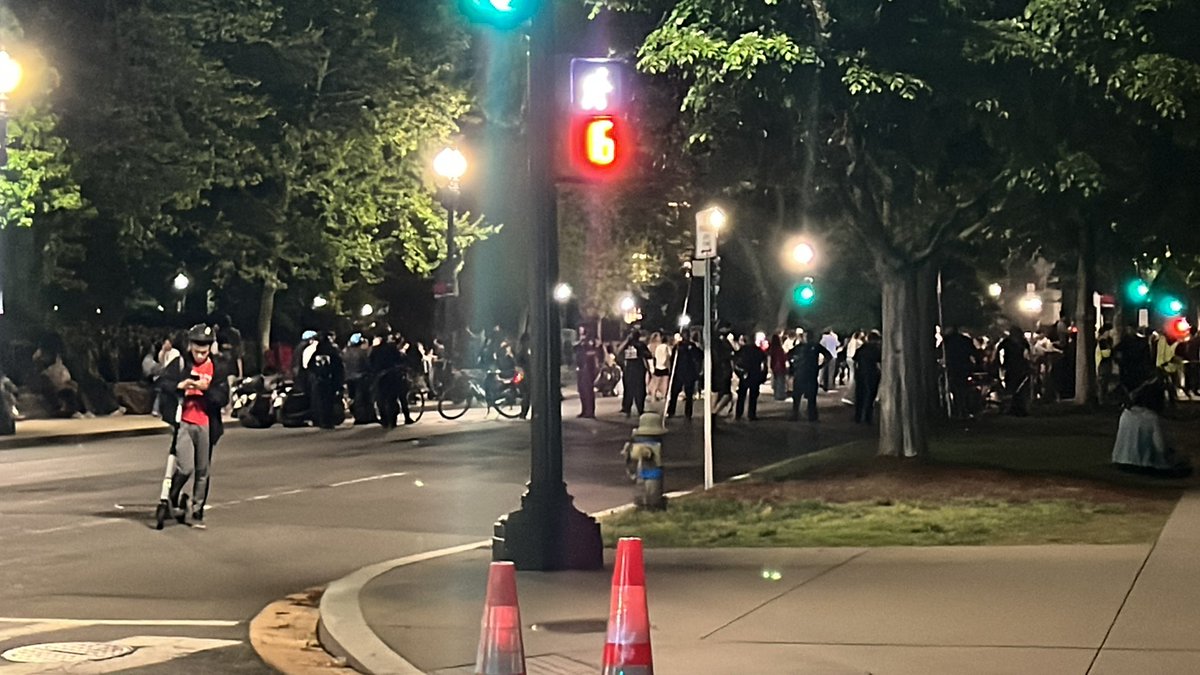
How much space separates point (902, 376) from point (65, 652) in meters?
11.7

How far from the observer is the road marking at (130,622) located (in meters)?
10.3

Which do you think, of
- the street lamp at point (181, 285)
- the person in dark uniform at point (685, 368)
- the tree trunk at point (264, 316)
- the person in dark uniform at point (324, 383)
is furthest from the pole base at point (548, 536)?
the street lamp at point (181, 285)

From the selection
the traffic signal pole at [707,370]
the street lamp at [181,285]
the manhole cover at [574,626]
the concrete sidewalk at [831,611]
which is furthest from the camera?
the street lamp at [181,285]

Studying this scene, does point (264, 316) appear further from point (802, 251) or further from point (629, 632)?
point (629, 632)

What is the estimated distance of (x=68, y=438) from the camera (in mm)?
28500

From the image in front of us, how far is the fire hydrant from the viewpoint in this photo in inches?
609

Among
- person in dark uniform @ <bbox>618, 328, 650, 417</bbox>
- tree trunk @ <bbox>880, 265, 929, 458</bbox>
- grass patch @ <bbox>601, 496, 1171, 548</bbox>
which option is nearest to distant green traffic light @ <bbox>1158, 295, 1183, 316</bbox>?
person in dark uniform @ <bbox>618, 328, 650, 417</bbox>

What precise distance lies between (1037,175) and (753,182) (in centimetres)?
505

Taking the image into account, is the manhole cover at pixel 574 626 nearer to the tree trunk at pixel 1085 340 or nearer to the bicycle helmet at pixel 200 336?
the bicycle helmet at pixel 200 336

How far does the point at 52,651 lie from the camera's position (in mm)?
9344

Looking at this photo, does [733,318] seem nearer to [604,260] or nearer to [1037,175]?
[604,260]

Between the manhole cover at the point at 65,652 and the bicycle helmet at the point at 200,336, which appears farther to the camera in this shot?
the bicycle helmet at the point at 200,336

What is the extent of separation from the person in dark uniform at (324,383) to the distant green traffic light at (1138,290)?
18441 mm

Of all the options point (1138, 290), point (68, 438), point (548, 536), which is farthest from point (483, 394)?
point (548, 536)
